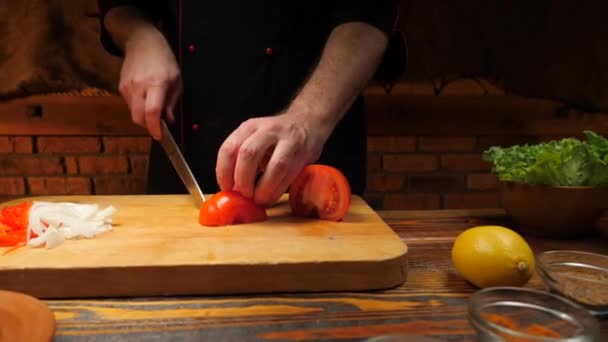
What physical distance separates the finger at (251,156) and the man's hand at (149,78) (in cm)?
32

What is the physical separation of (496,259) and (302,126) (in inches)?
19.3

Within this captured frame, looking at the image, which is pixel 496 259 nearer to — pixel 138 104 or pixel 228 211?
pixel 228 211

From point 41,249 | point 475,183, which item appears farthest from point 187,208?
point 475,183

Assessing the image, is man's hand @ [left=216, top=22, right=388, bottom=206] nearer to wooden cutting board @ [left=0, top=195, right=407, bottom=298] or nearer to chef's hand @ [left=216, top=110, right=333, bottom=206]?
chef's hand @ [left=216, top=110, right=333, bottom=206]

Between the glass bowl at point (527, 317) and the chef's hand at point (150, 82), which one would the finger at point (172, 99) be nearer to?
the chef's hand at point (150, 82)

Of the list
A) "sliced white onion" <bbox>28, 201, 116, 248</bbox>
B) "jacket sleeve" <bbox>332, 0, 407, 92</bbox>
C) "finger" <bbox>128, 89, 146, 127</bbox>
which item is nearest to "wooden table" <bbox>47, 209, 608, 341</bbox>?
"sliced white onion" <bbox>28, 201, 116, 248</bbox>

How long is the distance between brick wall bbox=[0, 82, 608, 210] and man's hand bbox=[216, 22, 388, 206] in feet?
3.52

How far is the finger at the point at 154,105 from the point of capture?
3.67 feet

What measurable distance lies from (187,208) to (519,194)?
80cm

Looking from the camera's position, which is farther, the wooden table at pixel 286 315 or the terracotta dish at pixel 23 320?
the wooden table at pixel 286 315

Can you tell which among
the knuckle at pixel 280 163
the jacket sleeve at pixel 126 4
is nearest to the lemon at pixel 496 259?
the knuckle at pixel 280 163

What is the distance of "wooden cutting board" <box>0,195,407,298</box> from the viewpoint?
73 centimetres

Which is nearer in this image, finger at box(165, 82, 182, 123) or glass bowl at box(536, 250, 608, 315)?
glass bowl at box(536, 250, 608, 315)

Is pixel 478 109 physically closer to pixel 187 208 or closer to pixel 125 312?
pixel 187 208
